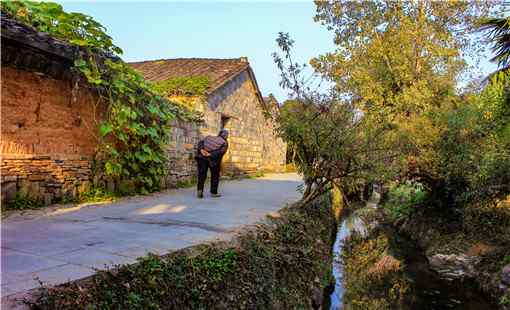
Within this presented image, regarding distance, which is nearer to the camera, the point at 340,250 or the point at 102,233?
the point at 102,233

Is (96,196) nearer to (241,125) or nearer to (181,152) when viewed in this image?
(181,152)

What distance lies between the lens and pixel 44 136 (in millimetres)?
5891

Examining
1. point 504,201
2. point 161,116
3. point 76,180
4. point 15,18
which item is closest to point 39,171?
point 76,180

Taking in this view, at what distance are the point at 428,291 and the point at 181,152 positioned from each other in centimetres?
675

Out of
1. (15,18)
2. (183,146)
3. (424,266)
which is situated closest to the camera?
(15,18)

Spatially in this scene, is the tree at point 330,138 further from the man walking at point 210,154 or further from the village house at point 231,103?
the village house at point 231,103

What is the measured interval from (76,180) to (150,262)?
14.0 ft

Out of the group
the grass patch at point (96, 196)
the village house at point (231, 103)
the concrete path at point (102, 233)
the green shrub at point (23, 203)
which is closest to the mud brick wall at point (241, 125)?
Result: the village house at point (231, 103)

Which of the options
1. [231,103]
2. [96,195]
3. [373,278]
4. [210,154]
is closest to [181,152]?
[210,154]

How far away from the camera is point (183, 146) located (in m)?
10.3

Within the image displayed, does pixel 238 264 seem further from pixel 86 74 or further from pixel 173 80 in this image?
pixel 173 80

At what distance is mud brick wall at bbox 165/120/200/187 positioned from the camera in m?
9.59

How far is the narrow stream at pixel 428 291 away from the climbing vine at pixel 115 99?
4.52 metres

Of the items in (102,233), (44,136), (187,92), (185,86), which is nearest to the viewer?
(102,233)
